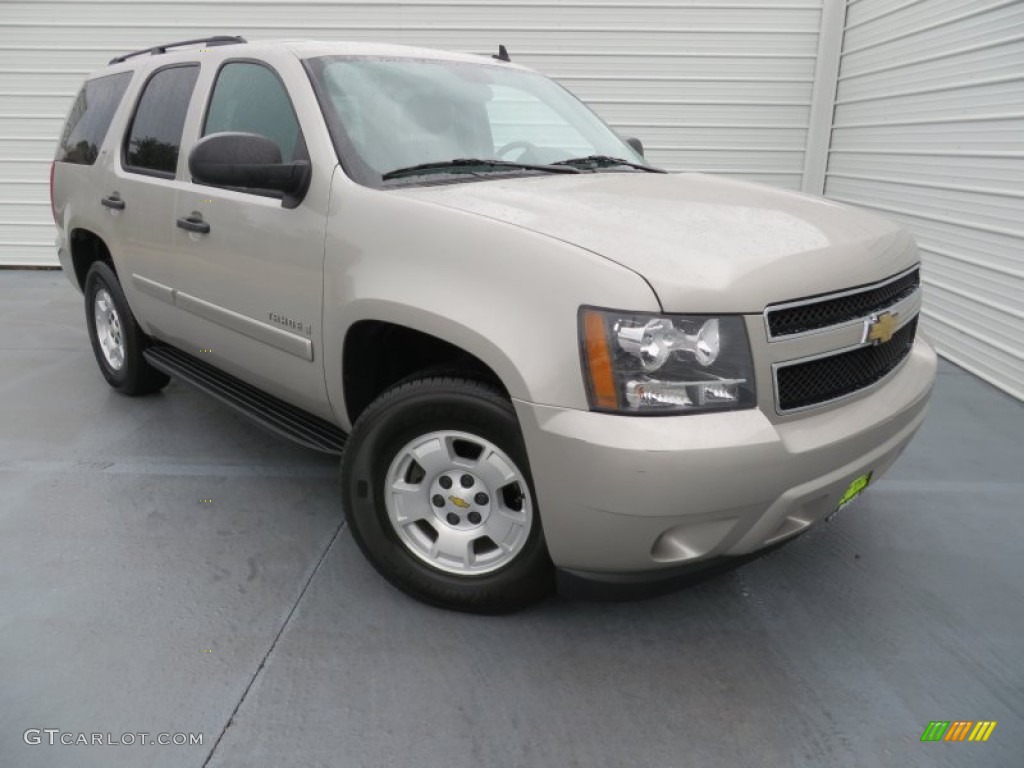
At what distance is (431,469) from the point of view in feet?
8.40

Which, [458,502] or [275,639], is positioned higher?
[458,502]

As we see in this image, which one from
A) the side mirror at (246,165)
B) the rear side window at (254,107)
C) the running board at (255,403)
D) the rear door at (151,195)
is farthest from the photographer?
the rear door at (151,195)

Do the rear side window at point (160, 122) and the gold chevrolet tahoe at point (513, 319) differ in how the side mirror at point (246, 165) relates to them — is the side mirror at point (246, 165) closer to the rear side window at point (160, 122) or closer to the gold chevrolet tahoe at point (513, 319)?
the gold chevrolet tahoe at point (513, 319)

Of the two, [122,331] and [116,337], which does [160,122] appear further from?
[116,337]

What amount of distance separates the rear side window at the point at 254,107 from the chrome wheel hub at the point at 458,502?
4.00 feet

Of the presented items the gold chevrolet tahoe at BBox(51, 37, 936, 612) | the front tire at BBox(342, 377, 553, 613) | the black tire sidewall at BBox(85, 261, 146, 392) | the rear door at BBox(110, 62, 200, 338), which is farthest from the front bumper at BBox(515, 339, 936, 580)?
the black tire sidewall at BBox(85, 261, 146, 392)

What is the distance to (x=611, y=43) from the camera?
8383 millimetres

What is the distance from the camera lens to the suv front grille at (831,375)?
7.17ft

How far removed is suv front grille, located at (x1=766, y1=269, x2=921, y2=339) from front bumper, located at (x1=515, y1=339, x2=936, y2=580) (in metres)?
0.25

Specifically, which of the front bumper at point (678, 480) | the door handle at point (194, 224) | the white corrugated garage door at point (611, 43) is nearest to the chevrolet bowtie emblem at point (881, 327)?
the front bumper at point (678, 480)

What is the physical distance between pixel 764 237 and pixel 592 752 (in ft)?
5.01

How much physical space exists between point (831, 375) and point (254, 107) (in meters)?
2.49

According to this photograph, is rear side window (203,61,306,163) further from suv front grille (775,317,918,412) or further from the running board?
suv front grille (775,317,918,412)

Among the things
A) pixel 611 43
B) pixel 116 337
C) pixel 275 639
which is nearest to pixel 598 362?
pixel 275 639
